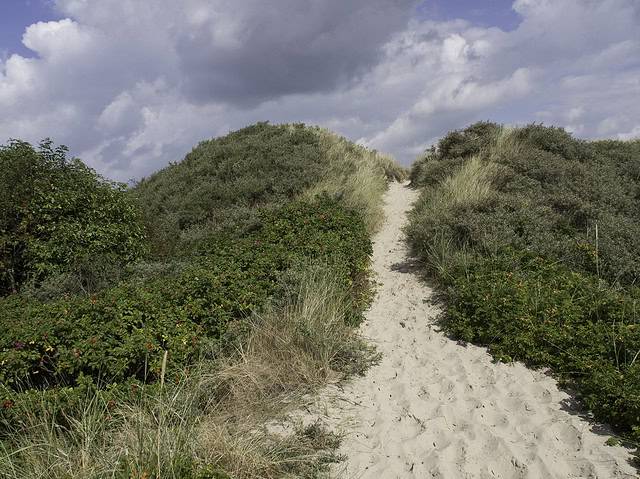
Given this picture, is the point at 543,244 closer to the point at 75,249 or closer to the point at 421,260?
the point at 421,260

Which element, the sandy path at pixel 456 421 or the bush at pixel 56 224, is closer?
the sandy path at pixel 456 421

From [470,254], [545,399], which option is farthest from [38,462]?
[470,254]

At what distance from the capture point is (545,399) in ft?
14.9

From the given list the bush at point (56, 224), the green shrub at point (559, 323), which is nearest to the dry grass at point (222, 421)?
the green shrub at point (559, 323)

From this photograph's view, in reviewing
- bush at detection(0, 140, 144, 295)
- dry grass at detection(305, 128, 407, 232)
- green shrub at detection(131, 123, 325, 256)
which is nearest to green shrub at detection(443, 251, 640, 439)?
dry grass at detection(305, 128, 407, 232)

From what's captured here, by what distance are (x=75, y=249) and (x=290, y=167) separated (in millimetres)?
7336

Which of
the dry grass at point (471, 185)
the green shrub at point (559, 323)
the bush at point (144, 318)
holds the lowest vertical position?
the green shrub at point (559, 323)

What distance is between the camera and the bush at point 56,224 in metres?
7.83

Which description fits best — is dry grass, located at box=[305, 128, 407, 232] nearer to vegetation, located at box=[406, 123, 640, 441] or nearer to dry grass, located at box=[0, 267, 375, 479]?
vegetation, located at box=[406, 123, 640, 441]

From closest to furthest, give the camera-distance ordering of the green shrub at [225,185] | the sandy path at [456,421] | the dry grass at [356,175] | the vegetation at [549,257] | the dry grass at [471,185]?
the sandy path at [456,421] → the vegetation at [549,257] → the dry grass at [471,185] → the green shrub at [225,185] → the dry grass at [356,175]

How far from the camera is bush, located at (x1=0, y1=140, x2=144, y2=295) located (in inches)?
308

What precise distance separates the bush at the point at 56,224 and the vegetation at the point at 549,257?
20.0 ft

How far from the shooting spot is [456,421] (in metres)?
4.30

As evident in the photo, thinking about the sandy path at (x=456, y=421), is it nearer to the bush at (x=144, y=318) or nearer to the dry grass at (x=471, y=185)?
the bush at (x=144, y=318)
